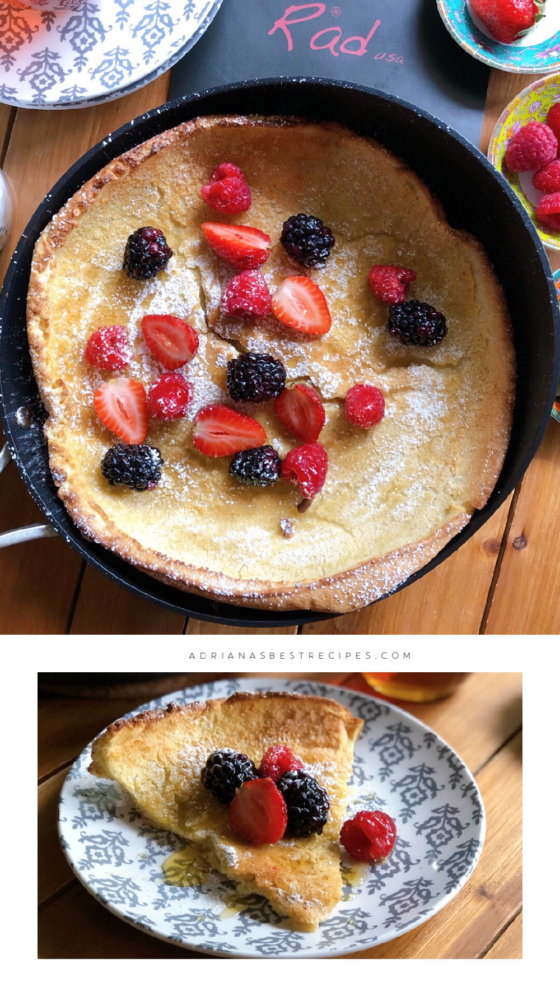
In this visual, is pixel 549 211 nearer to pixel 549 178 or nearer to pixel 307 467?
pixel 549 178

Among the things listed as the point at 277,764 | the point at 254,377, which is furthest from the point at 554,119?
the point at 277,764

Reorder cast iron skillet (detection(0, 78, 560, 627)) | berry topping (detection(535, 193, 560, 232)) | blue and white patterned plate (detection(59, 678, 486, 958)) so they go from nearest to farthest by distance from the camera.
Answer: blue and white patterned plate (detection(59, 678, 486, 958)) < cast iron skillet (detection(0, 78, 560, 627)) < berry topping (detection(535, 193, 560, 232))

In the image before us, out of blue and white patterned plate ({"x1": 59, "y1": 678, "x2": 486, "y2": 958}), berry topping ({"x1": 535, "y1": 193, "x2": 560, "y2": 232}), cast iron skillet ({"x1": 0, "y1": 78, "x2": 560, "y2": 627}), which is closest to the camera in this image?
blue and white patterned plate ({"x1": 59, "y1": 678, "x2": 486, "y2": 958})

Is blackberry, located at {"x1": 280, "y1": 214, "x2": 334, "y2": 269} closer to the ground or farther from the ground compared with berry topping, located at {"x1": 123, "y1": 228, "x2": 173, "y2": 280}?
farther from the ground

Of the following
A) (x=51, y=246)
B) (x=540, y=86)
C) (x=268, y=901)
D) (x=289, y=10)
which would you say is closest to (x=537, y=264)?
(x=540, y=86)

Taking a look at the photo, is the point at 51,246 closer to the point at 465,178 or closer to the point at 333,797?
the point at 465,178

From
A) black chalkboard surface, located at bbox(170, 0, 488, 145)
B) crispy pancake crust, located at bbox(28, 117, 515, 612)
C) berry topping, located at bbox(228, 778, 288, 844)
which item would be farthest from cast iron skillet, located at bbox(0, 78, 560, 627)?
berry topping, located at bbox(228, 778, 288, 844)

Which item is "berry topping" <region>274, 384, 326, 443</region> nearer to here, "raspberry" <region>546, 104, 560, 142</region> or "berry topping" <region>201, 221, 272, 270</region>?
"berry topping" <region>201, 221, 272, 270</region>
